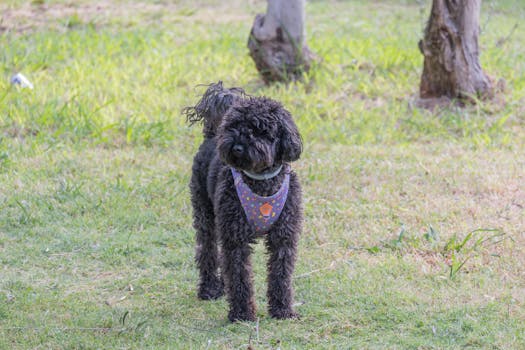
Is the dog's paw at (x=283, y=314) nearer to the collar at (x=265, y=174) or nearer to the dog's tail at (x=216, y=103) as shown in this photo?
the collar at (x=265, y=174)

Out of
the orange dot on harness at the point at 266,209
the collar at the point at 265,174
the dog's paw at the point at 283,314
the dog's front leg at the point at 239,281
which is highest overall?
the collar at the point at 265,174

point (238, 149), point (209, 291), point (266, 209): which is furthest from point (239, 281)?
point (238, 149)

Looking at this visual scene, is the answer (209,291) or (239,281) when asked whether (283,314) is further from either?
(209,291)

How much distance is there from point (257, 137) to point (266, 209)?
473 mm

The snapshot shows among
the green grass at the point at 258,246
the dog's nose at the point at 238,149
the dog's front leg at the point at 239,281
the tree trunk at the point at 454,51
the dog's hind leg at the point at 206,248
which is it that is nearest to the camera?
the dog's nose at the point at 238,149

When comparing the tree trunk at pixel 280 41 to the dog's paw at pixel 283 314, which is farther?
the tree trunk at pixel 280 41

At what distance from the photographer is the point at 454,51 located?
8672mm

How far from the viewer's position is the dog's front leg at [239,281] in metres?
4.63

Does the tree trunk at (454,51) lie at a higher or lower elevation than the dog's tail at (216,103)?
lower

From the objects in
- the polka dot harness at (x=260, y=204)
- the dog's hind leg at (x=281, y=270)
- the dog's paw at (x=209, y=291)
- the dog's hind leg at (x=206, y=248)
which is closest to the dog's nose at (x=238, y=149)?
the polka dot harness at (x=260, y=204)

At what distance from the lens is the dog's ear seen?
14.2 ft

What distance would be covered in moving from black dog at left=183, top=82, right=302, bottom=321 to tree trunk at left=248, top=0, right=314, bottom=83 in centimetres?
453

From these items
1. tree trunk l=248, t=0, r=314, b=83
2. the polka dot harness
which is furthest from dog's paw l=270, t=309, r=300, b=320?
tree trunk l=248, t=0, r=314, b=83

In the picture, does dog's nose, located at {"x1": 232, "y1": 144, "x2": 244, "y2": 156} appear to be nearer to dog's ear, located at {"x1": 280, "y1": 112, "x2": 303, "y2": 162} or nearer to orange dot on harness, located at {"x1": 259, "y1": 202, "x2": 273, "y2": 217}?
dog's ear, located at {"x1": 280, "y1": 112, "x2": 303, "y2": 162}
